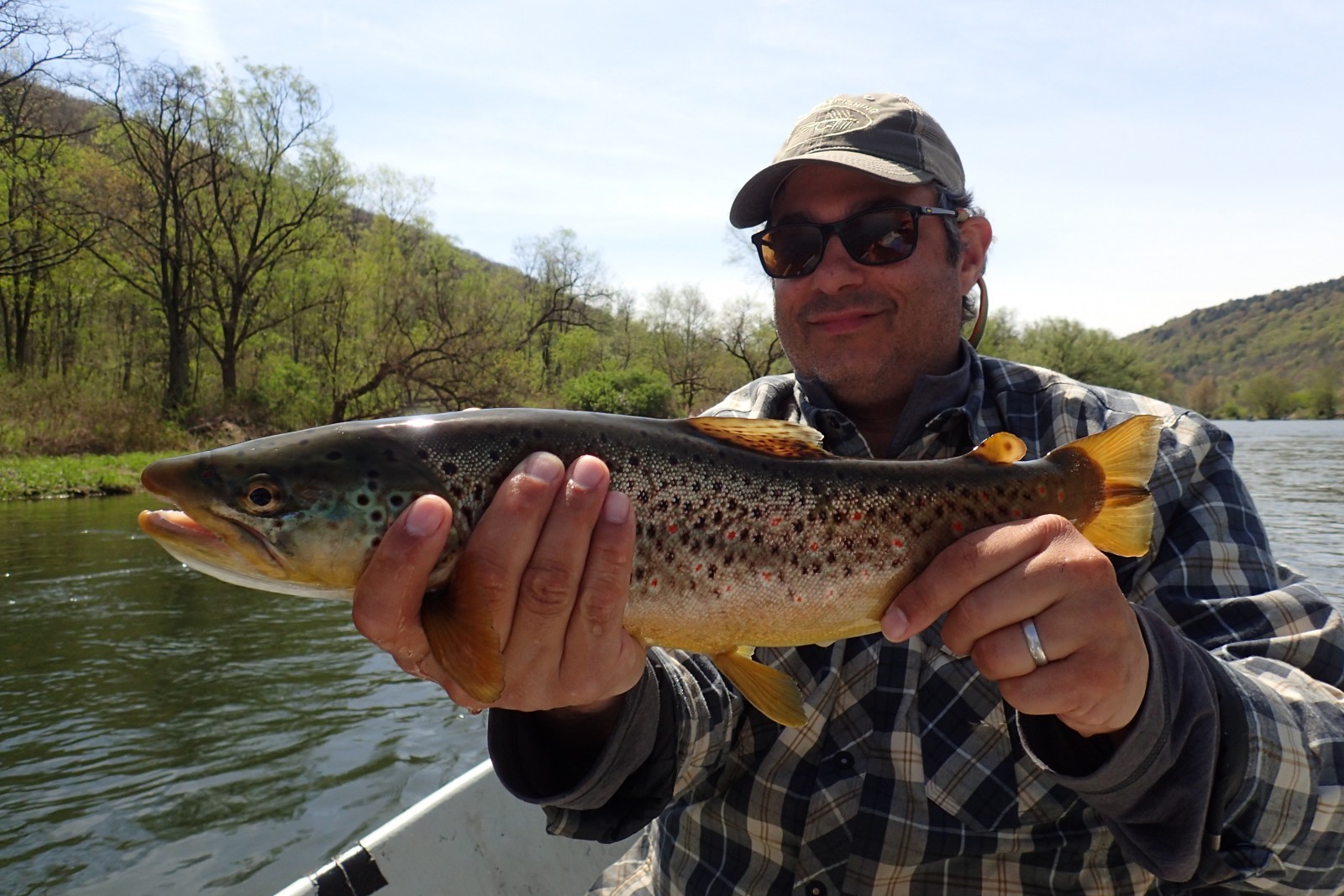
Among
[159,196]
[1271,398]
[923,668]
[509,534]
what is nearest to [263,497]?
[509,534]

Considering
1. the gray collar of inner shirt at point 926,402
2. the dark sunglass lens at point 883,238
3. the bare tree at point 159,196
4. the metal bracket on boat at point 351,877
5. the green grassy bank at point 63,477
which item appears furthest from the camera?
the bare tree at point 159,196

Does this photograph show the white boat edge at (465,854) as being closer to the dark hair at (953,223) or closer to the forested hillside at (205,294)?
the dark hair at (953,223)

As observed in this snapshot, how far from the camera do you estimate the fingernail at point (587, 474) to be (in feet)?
6.73

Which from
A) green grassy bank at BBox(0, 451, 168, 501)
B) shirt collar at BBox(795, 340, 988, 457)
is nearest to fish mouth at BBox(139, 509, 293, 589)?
shirt collar at BBox(795, 340, 988, 457)

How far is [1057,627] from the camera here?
1.82 m

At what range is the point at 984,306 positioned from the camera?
413 cm

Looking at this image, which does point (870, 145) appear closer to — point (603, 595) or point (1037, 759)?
point (603, 595)

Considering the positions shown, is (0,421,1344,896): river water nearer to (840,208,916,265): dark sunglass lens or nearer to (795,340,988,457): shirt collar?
(795,340,988,457): shirt collar

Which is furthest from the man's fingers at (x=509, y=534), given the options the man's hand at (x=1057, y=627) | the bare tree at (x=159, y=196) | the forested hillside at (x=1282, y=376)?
the forested hillside at (x=1282, y=376)

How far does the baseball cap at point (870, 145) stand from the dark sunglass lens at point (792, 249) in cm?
21

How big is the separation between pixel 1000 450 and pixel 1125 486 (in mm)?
325

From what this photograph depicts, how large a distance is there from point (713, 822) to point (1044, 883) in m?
0.96

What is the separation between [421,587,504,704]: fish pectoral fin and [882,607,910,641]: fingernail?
0.94 meters

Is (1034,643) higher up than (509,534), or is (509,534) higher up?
(509,534)
